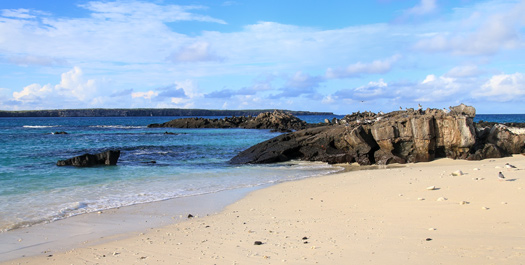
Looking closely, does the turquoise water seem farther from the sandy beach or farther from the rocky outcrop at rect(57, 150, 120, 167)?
the sandy beach

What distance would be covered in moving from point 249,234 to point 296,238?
0.88 metres

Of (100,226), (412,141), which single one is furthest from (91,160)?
(412,141)

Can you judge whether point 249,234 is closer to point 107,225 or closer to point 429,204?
point 107,225

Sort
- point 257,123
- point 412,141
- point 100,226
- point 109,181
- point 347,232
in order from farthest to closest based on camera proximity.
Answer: point 257,123 → point 412,141 → point 109,181 → point 100,226 → point 347,232

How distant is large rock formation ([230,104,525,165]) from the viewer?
1734 cm

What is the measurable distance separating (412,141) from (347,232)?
12490mm

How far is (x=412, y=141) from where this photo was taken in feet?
58.5

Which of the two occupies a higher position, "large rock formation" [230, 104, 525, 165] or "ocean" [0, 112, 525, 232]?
"large rock formation" [230, 104, 525, 165]

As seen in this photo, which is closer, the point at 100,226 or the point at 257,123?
the point at 100,226

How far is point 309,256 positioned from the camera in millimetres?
5496

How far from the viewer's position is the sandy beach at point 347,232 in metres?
5.48

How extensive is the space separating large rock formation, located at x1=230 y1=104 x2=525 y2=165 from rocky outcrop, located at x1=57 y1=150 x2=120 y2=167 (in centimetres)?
605

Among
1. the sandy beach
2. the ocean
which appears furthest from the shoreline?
the ocean

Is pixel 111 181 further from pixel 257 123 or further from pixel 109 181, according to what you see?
pixel 257 123
